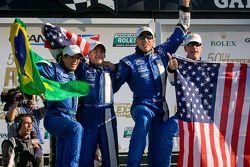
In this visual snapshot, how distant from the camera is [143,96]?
7.73 metres

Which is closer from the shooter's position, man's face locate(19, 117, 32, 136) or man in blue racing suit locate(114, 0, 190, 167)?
man in blue racing suit locate(114, 0, 190, 167)

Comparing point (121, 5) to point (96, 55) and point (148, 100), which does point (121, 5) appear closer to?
point (96, 55)

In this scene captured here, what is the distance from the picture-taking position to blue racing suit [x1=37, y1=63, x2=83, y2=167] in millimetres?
7188

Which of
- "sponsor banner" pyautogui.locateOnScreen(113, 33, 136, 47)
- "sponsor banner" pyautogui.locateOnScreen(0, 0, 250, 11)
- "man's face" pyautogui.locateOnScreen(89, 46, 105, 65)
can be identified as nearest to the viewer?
"man's face" pyautogui.locateOnScreen(89, 46, 105, 65)

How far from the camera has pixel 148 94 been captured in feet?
25.3

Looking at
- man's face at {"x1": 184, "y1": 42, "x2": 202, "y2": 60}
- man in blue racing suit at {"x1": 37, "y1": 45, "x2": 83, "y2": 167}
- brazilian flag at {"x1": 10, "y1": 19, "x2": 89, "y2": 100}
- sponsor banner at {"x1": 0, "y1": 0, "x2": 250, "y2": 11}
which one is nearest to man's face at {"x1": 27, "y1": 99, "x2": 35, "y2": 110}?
man in blue racing suit at {"x1": 37, "y1": 45, "x2": 83, "y2": 167}

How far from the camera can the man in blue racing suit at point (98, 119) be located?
7.70 m

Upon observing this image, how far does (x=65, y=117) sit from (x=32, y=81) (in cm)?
59

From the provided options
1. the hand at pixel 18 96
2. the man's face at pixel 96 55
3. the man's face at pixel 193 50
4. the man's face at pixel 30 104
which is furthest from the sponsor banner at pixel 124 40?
the man's face at pixel 96 55

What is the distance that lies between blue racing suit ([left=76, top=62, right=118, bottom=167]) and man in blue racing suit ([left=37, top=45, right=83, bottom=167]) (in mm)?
258

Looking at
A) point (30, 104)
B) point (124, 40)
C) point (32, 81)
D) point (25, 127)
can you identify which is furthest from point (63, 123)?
point (124, 40)

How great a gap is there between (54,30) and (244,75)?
7.63ft

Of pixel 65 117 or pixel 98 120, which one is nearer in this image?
pixel 65 117

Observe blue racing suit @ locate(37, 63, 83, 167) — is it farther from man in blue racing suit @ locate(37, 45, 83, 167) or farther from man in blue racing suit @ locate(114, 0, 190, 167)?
man in blue racing suit @ locate(114, 0, 190, 167)
